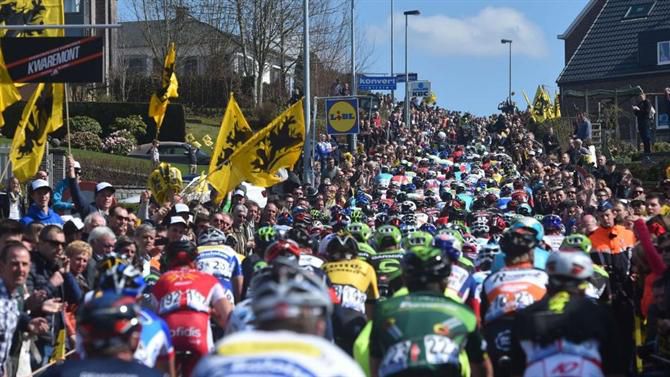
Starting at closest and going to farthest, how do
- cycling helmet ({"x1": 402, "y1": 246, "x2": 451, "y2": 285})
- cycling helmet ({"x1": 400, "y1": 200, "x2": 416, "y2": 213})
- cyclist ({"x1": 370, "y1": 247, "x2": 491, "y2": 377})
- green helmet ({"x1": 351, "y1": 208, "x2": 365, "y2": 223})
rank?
cyclist ({"x1": 370, "y1": 247, "x2": 491, "y2": 377}) < cycling helmet ({"x1": 402, "y1": 246, "x2": 451, "y2": 285}) < green helmet ({"x1": 351, "y1": 208, "x2": 365, "y2": 223}) < cycling helmet ({"x1": 400, "y1": 200, "x2": 416, "y2": 213})

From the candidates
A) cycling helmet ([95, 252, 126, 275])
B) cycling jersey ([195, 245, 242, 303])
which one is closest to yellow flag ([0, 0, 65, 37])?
cycling jersey ([195, 245, 242, 303])

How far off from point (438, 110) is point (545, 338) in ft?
192

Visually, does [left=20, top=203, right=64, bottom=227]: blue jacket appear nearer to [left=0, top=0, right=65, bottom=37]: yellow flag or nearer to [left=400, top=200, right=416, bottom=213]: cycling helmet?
[left=0, top=0, right=65, bottom=37]: yellow flag

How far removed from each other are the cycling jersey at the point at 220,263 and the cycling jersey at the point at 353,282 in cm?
114

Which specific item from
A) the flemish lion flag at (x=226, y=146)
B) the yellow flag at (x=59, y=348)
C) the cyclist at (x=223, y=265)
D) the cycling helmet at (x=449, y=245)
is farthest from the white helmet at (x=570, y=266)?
the flemish lion flag at (x=226, y=146)

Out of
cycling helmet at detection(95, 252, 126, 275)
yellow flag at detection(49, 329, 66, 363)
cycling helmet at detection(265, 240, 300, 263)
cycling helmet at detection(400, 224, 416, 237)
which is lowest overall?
yellow flag at detection(49, 329, 66, 363)

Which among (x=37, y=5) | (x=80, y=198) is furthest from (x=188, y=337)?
(x=37, y=5)

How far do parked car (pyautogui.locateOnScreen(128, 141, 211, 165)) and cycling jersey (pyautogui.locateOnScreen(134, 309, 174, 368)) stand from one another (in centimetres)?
3317

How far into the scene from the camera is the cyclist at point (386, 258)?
11453 millimetres

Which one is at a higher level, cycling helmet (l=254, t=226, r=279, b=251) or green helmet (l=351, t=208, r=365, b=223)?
cycling helmet (l=254, t=226, r=279, b=251)

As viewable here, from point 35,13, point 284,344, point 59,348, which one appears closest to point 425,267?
point 284,344

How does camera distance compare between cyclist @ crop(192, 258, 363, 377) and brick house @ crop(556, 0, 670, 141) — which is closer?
cyclist @ crop(192, 258, 363, 377)

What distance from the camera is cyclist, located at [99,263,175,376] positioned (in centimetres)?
729

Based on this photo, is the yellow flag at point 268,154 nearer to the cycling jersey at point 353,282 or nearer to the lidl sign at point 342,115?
the cycling jersey at point 353,282
